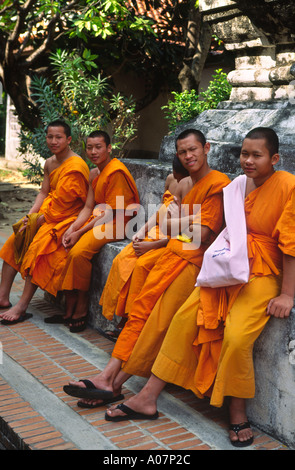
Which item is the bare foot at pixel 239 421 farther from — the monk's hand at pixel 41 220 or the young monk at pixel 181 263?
the monk's hand at pixel 41 220

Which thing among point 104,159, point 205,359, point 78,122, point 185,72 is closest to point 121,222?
point 104,159

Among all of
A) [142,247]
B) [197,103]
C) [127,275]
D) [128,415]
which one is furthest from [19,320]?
[197,103]

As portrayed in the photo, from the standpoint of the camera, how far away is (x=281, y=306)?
330 cm

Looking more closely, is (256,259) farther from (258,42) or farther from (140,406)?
(258,42)

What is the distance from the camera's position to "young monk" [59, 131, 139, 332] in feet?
16.7

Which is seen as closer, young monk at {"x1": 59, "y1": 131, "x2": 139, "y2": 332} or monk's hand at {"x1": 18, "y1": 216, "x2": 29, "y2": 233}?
young monk at {"x1": 59, "y1": 131, "x2": 139, "y2": 332}

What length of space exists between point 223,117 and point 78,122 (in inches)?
159

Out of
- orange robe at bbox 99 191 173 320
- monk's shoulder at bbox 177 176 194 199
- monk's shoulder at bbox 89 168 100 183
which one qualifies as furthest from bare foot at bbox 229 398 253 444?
monk's shoulder at bbox 89 168 100 183

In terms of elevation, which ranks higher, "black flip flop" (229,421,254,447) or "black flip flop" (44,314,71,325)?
"black flip flop" (44,314,71,325)

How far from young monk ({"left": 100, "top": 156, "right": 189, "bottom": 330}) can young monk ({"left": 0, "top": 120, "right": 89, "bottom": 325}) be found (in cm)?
90

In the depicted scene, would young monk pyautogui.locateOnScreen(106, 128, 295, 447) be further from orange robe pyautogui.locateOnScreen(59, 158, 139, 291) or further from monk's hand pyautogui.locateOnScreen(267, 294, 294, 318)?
orange robe pyautogui.locateOnScreen(59, 158, 139, 291)

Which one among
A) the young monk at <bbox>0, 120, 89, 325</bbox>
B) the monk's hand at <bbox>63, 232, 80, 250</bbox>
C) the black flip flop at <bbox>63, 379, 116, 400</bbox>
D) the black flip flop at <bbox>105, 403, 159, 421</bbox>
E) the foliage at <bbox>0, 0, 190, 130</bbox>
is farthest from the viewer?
the foliage at <bbox>0, 0, 190, 130</bbox>

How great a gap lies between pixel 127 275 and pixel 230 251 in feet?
3.68

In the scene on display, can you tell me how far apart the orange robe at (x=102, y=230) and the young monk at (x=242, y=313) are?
1589mm
